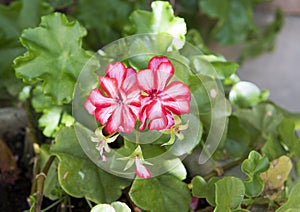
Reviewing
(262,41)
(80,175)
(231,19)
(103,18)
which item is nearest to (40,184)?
(80,175)

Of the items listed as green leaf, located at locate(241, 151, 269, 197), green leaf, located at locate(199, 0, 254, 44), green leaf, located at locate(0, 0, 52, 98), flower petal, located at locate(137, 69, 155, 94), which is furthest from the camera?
green leaf, located at locate(199, 0, 254, 44)

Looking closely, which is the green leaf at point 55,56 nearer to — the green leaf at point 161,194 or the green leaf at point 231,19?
the green leaf at point 161,194

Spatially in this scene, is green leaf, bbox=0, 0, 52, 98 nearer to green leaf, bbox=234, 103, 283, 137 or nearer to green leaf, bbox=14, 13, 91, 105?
green leaf, bbox=14, 13, 91, 105

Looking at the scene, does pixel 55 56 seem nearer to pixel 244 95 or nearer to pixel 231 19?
pixel 244 95

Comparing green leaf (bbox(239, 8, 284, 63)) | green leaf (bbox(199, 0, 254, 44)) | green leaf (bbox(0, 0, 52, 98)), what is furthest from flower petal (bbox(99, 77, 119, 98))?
green leaf (bbox(239, 8, 284, 63))

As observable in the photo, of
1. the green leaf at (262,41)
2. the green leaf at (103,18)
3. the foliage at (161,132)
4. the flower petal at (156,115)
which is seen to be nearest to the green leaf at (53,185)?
the foliage at (161,132)

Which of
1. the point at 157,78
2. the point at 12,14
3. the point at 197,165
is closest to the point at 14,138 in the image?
the point at 12,14
